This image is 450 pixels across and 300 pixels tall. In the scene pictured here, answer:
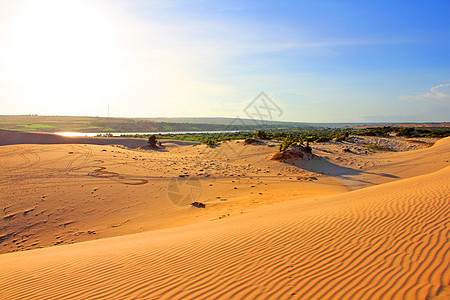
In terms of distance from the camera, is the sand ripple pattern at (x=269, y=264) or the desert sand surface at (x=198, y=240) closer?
the sand ripple pattern at (x=269, y=264)

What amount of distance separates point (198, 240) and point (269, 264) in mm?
2018

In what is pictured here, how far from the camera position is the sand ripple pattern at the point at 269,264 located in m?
3.24

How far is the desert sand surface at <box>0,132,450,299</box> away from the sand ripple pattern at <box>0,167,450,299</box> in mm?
22

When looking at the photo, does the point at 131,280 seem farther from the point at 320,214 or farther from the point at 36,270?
the point at 320,214

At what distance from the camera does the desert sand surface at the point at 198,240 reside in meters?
3.40

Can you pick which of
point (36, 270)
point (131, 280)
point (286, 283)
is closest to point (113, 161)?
point (36, 270)

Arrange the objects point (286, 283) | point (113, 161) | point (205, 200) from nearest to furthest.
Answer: point (286, 283)
point (205, 200)
point (113, 161)

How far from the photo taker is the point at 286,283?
3.37 metres

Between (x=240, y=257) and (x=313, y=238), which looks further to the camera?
(x=313, y=238)

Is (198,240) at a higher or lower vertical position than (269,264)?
lower

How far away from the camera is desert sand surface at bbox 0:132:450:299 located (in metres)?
3.40

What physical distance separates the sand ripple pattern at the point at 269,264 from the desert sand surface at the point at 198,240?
22mm

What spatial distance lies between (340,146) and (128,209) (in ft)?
82.3

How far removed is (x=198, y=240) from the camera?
5.51 m
